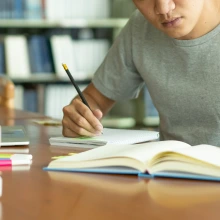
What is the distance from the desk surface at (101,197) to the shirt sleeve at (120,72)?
2.36 ft

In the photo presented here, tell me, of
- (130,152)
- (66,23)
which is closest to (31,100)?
(66,23)

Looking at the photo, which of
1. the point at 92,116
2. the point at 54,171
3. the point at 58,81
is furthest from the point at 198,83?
the point at 58,81

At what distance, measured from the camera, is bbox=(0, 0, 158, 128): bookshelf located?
378 centimetres

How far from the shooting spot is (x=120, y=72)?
1.80m

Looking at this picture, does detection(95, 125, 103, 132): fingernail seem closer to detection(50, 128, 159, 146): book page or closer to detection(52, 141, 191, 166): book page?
detection(50, 128, 159, 146): book page

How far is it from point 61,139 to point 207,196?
23.6 inches

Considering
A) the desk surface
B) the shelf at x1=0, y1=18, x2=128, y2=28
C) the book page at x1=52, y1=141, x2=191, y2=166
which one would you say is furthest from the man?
the shelf at x1=0, y1=18, x2=128, y2=28

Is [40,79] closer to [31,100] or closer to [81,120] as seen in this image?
[31,100]

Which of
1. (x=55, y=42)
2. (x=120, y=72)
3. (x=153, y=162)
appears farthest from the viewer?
(x=55, y=42)

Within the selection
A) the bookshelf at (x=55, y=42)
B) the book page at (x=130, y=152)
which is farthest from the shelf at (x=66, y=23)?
the book page at (x=130, y=152)

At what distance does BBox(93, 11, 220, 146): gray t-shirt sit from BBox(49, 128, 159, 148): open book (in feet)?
0.52

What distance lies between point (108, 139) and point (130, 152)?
1.17 ft

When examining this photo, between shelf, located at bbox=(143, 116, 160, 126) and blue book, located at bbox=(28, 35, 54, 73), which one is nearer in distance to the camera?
blue book, located at bbox=(28, 35, 54, 73)

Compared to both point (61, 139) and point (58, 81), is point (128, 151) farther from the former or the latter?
point (58, 81)
